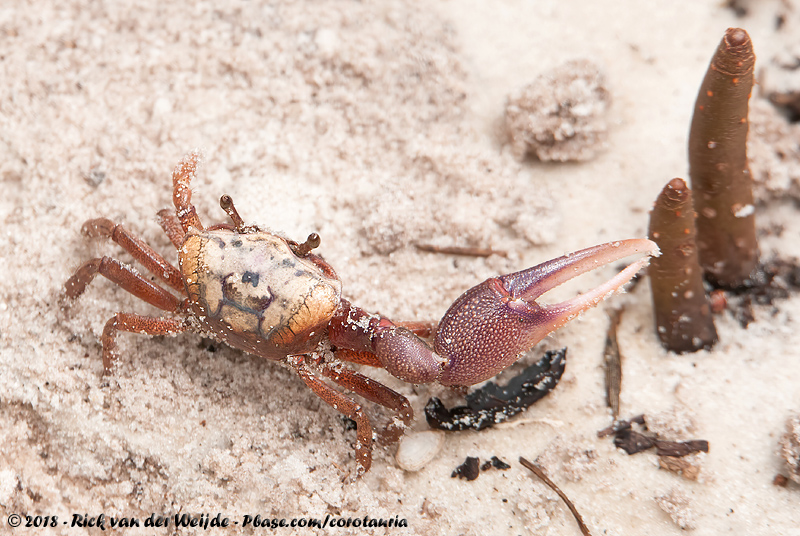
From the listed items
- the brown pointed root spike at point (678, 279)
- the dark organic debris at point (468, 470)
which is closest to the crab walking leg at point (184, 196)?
the dark organic debris at point (468, 470)

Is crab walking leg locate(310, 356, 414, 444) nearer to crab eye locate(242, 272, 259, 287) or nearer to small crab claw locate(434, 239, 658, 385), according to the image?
small crab claw locate(434, 239, 658, 385)

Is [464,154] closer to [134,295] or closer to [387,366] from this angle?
[387,366]

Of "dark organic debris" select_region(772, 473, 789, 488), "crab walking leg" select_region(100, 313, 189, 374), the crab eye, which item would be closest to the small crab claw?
the crab eye

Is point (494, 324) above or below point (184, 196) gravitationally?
below

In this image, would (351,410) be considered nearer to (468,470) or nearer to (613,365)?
(468,470)

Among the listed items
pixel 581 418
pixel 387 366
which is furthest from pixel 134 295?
pixel 581 418

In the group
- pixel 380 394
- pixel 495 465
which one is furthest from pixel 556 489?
pixel 380 394

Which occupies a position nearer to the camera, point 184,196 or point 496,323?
point 496,323
